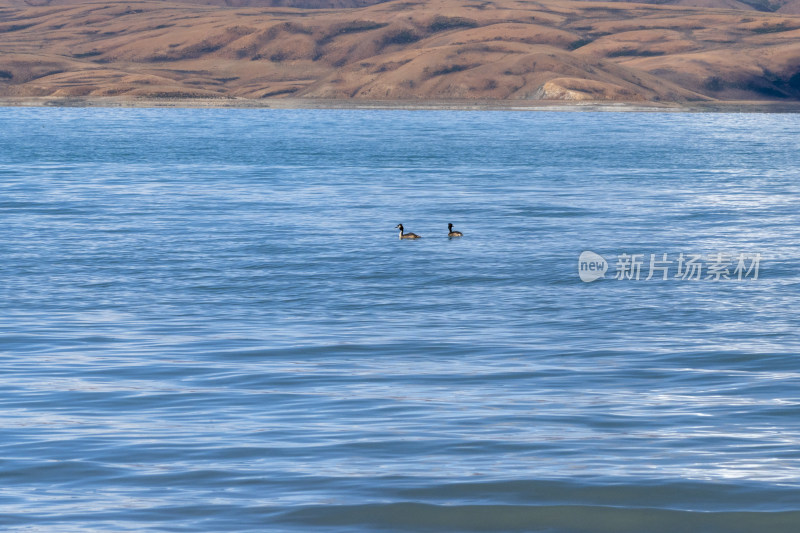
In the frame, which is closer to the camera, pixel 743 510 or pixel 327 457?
pixel 743 510

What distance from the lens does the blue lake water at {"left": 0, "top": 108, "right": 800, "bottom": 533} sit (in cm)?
988

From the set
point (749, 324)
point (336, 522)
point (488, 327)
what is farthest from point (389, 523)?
point (749, 324)

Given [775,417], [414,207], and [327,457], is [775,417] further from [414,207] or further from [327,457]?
[414,207]

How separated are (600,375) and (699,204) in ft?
91.3

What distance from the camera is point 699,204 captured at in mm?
41219

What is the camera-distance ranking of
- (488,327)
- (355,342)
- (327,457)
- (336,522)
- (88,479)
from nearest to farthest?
(336,522) < (88,479) < (327,457) < (355,342) < (488,327)

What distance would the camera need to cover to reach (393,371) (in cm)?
1500

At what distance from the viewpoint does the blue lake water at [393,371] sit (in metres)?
9.88

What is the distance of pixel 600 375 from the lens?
1474 cm

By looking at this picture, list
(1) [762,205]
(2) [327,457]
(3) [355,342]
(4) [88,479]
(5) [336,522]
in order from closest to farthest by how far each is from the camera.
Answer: (5) [336,522], (4) [88,479], (2) [327,457], (3) [355,342], (1) [762,205]

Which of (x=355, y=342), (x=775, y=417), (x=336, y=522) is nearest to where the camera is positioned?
(x=336, y=522)

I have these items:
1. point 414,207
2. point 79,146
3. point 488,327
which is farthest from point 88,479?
point 79,146

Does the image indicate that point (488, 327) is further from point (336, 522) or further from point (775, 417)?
point (336, 522)

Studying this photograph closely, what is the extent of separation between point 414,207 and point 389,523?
32.3 m
